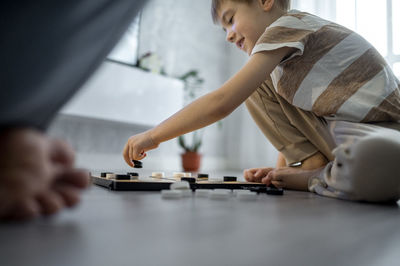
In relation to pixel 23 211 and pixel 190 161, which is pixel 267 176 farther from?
pixel 190 161

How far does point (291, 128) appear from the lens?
101 centimetres

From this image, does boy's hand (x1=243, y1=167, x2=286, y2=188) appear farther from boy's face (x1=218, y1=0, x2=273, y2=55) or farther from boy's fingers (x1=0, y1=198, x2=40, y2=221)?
boy's fingers (x1=0, y1=198, x2=40, y2=221)

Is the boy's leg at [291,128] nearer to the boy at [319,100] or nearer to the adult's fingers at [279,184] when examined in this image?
the boy at [319,100]

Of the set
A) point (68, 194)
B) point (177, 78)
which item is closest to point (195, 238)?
point (68, 194)

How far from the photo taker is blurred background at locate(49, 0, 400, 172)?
213 centimetres

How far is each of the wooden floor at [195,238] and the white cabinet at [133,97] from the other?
158cm

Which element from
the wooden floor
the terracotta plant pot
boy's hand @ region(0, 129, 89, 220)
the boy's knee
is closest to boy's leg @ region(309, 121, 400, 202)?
the boy's knee

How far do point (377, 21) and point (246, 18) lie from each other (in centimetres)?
189

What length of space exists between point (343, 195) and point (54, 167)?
588 millimetres

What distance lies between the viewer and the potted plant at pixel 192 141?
102 inches

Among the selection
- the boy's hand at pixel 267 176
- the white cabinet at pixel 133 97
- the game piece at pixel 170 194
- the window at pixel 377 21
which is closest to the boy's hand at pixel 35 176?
the game piece at pixel 170 194

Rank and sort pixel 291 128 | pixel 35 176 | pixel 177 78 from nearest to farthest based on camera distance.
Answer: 1. pixel 35 176
2. pixel 291 128
3. pixel 177 78

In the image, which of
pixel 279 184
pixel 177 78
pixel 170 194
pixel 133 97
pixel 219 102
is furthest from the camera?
pixel 177 78

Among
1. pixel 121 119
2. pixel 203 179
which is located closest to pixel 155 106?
pixel 121 119
